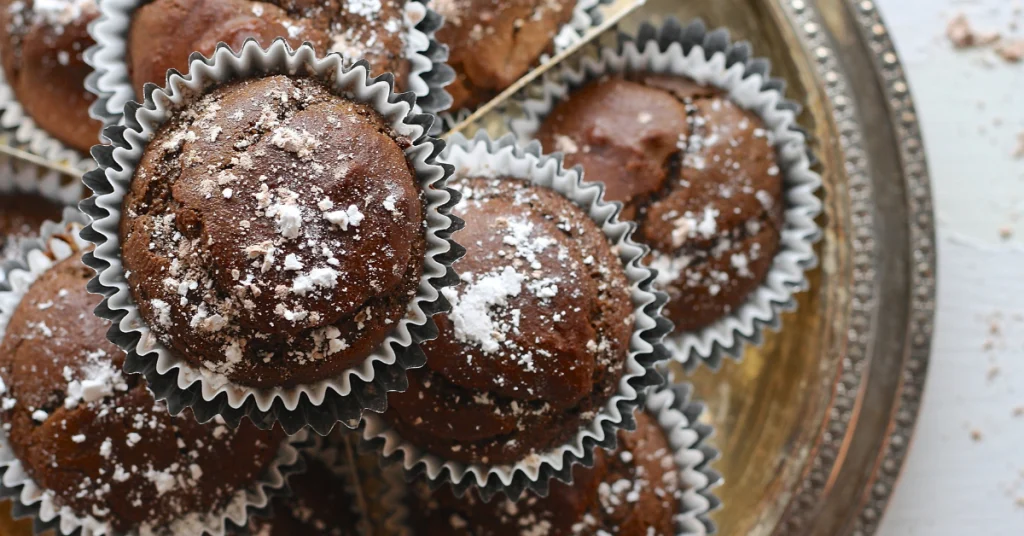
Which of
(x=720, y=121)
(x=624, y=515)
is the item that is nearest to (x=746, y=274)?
(x=720, y=121)

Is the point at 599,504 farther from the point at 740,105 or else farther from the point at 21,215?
the point at 21,215

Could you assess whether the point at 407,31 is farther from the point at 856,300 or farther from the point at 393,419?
the point at 856,300

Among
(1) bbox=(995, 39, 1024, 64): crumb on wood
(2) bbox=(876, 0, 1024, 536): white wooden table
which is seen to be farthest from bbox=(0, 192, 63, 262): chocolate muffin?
(1) bbox=(995, 39, 1024, 64): crumb on wood

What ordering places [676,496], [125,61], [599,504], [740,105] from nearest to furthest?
[125,61] → [599,504] → [676,496] → [740,105]

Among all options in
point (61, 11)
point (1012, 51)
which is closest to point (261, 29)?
point (61, 11)

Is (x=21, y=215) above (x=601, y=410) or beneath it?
beneath

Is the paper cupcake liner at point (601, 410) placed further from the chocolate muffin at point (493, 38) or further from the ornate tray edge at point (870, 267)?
the ornate tray edge at point (870, 267)
